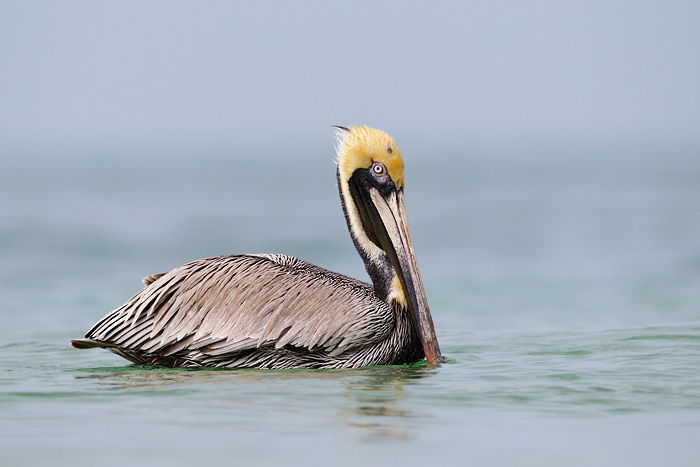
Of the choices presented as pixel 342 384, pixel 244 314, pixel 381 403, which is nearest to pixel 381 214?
pixel 244 314

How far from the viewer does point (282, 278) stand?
24.5ft

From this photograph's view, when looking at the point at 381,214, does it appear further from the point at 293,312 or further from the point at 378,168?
the point at 293,312

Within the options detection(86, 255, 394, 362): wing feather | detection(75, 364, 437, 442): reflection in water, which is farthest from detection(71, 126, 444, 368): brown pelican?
detection(75, 364, 437, 442): reflection in water

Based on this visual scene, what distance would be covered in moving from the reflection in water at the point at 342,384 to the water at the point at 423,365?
0.02 meters

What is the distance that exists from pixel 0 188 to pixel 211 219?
48.2ft

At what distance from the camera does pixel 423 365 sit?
748 centimetres

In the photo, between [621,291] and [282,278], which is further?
[621,291]

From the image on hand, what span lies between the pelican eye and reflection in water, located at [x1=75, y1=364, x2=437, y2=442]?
1.22 meters

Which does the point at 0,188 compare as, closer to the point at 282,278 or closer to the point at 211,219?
the point at 211,219

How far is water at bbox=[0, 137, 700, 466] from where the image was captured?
5277mm

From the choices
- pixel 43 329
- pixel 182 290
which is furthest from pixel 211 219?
pixel 182 290

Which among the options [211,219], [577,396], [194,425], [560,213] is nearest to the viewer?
[194,425]

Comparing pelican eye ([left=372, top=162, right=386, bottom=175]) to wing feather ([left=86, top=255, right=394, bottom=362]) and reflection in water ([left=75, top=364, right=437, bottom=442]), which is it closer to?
wing feather ([left=86, top=255, right=394, bottom=362])

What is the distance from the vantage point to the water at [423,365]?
528 cm
